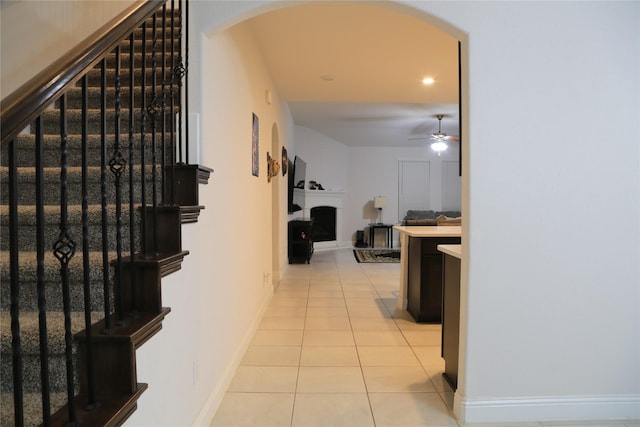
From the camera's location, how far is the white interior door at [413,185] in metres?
9.88

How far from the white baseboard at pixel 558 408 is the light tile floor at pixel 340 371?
0.04 meters

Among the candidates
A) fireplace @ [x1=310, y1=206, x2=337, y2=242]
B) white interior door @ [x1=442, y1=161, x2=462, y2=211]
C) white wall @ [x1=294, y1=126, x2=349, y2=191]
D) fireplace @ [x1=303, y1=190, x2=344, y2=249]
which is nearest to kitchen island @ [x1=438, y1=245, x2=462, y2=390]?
fireplace @ [x1=303, y1=190, x2=344, y2=249]

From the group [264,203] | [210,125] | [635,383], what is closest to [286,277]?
[264,203]

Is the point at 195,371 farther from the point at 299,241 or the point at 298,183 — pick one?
the point at 298,183

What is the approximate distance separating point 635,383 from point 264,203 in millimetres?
3189

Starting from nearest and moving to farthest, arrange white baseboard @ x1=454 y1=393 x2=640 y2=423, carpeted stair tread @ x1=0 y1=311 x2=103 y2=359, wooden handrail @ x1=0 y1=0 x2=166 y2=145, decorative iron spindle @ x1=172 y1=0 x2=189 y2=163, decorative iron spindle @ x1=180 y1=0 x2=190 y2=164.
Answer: wooden handrail @ x1=0 y1=0 x2=166 y2=145
carpeted stair tread @ x1=0 y1=311 x2=103 y2=359
decorative iron spindle @ x1=172 y1=0 x2=189 y2=163
decorative iron spindle @ x1=180 y1=0 x2=190 y2=164
white baseboard @ x1=454 y1=393 x2=640 y2=423

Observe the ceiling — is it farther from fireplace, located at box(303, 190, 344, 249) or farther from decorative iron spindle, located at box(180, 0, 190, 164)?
fireplace, located at box(303, 190, 344, 249)

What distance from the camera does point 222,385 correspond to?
2.19 metres

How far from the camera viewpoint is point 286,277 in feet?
18.1

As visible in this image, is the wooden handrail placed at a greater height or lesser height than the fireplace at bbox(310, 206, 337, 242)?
greater

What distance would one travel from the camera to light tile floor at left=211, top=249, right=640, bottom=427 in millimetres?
2000

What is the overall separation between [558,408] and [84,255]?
239 centimetres

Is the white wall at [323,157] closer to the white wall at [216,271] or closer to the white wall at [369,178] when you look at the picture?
the white wall at [369,178]

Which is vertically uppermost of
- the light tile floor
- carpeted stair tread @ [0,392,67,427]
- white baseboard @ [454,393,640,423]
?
carpeted stair tread @ [0,392,67,427]
